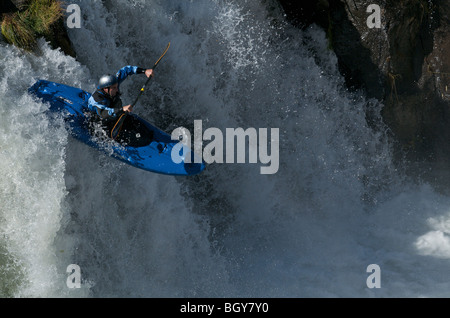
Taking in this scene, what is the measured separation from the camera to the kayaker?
245 inches

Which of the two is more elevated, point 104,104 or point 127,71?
point 127,71

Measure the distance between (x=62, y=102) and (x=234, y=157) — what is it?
8.61 feet

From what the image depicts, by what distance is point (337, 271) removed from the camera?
709 centimetres

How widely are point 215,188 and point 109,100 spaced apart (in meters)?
2.15

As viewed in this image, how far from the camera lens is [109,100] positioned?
20.8 ft

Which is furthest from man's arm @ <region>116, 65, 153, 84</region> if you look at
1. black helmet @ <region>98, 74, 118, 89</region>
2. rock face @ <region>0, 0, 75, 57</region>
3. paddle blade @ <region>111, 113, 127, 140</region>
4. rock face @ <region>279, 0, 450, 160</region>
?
rock face @ <region>279, 0, 450, 160</region>

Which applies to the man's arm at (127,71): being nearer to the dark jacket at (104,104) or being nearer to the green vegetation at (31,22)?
the dark jacket at (104,104)

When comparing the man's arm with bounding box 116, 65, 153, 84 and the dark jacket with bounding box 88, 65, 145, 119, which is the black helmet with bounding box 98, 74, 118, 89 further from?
the man's arm with bounding box 116, 65, 153, 84

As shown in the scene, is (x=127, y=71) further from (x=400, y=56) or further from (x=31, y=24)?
(x=400, y=56)

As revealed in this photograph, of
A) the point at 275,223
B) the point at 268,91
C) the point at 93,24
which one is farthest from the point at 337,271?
the point at 93,24

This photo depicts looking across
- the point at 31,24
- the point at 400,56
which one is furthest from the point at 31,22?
the point at 400,56

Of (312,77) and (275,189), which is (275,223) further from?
(312,77)

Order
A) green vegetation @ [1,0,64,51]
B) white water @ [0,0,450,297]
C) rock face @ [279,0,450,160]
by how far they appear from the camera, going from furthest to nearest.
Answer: rock face @ [279,0,450,160]
green vegetation @ [1,0,64,51]
white water @ [0,0,450,297]

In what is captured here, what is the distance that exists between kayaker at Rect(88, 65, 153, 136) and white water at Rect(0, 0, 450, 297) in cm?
48
